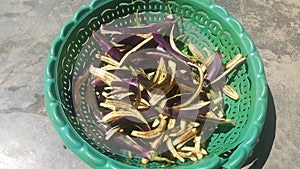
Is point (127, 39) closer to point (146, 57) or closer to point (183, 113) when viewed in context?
point (146, 57)

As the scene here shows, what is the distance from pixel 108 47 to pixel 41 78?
292mm

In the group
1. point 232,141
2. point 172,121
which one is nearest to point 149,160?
point 172,121

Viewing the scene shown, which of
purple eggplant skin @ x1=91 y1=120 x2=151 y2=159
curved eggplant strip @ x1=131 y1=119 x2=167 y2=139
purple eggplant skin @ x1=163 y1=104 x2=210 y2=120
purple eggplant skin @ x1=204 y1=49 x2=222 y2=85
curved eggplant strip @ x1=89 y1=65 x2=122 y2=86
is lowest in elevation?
purple eggplant skin @ x1=91 y1=120 x2=151 y2=159

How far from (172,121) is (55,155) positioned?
1.26ft

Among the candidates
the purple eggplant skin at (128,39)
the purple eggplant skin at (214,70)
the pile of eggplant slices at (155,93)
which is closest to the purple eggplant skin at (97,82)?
the pile of eggplant slices at (155,93)

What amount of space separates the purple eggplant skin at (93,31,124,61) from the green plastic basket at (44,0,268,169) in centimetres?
5

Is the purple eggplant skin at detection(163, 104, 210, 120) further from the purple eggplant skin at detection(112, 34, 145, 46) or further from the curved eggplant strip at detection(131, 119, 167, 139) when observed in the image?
the purple eggplant skin at detection(112, 34, 145, 46)

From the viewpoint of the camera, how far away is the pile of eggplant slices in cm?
113

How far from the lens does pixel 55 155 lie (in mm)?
1210

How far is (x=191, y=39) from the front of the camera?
138 centimetres

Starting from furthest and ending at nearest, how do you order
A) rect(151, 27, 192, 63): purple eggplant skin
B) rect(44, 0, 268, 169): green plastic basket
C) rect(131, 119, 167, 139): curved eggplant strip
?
rect(151, 27, 192, 63): purple eggplant skin < rect(131, 119, 167, 139): curved eggplant strip < rect(44, 0, 268, 169): green plastic basket

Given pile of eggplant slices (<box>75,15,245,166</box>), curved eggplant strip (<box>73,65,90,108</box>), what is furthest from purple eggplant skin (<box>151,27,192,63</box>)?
curved eggplant strip (<box>73,65,90,108</box>)

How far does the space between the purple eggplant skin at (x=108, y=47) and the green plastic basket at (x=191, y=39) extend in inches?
1.9

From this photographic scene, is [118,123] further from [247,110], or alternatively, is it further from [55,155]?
[247,110]
